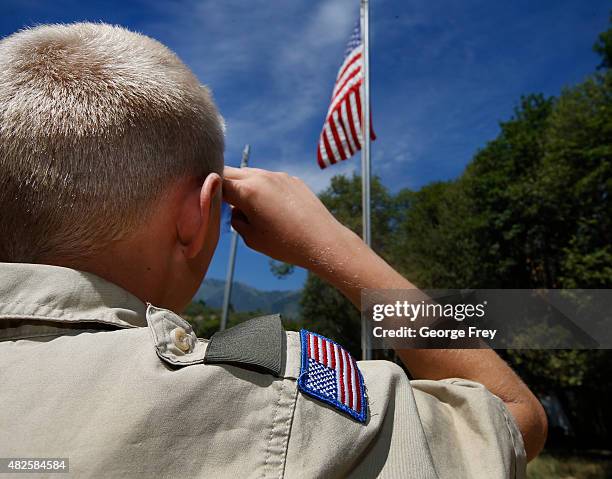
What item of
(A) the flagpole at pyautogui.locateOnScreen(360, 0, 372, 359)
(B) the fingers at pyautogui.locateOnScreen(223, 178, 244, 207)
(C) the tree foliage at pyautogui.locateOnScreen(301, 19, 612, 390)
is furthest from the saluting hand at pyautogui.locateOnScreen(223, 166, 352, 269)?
(C) the tree foliage at pyautogui.locateOnScreen(301, 19, 612, 390)

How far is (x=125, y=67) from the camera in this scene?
110 cm

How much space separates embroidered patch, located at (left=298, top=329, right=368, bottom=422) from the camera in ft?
2.65

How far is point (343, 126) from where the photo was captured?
8914 millimetres

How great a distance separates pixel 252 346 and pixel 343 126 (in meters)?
8.37

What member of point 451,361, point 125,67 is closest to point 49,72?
point 125,67

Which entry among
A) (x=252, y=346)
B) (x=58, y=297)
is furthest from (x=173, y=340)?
(x=58, y=297)

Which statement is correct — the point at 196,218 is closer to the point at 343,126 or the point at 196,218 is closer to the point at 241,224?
the point at 241,224

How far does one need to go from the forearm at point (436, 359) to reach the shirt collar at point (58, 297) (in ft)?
1.74

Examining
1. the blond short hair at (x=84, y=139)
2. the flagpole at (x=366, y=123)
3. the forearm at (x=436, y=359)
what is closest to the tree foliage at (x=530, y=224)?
the flagpole at (x=366, y=123)

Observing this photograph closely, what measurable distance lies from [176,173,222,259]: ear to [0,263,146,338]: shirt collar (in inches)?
7.0

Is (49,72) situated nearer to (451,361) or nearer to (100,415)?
(100,415)

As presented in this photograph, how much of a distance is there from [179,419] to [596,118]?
14.3 m

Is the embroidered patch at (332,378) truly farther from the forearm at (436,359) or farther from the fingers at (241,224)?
the fingers at (241,224)

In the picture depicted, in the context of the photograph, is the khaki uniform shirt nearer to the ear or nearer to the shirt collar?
the shirt collar
